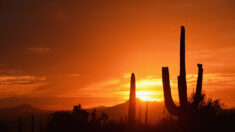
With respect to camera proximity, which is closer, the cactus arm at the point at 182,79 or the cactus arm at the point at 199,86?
the cactus arm at the point at 182,79

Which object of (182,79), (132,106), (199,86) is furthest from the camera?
(199,86)

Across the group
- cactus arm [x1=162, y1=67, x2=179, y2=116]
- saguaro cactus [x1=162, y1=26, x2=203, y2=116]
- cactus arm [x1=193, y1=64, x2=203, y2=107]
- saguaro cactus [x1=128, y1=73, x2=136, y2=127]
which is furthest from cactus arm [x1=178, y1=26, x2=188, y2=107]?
saguaro cactus [x1=128, y1=73, x2=136, y2=127]

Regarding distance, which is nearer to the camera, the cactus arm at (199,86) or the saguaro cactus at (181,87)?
the saguaro cactus at (181,87)

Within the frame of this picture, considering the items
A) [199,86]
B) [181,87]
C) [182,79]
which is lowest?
[181,87]

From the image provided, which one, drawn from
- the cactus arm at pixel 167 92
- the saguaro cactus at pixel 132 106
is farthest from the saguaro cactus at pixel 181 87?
the saguaro cactus at pixel 132 106

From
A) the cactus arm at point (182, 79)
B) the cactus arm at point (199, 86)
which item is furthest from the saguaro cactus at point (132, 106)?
the cactus arm at point (199, 86)

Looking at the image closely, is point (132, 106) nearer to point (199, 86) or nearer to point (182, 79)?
point (182, 79)

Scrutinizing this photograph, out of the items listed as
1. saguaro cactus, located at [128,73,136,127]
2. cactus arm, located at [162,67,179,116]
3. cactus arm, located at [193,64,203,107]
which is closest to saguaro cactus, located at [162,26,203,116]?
cactus arm, located at [162,67,179,116]

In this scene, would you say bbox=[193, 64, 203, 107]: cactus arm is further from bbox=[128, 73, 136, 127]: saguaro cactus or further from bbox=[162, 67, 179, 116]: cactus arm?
bbox=[128, 73, 136, 127]: saguaro cactus

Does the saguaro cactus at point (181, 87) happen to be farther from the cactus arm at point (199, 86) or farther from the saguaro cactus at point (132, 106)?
the saguaro cactus at point (132, 106)

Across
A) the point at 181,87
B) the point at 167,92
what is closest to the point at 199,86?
the point at 181,87

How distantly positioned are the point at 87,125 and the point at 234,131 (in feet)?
32.6

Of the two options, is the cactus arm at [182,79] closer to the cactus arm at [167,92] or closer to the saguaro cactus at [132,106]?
the cactus arm at [167,92]

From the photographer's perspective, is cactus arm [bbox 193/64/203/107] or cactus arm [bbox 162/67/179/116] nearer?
cactus arm [bbox 162/67/179/116]
